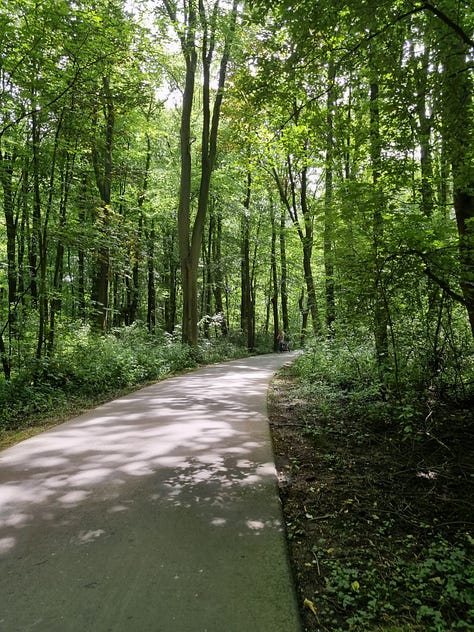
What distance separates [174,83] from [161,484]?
67.4 ft

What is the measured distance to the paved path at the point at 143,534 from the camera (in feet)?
7.08

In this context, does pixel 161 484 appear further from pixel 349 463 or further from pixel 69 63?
pixel 69 63

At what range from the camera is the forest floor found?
2.25 meters

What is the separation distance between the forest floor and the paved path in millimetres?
221

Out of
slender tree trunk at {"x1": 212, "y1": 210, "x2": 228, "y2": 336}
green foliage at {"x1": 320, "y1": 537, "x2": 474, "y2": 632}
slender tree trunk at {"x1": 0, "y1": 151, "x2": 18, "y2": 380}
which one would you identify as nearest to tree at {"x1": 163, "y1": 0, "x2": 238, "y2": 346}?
slender tree trunk at {"x1": 0, "y1": 151, "x2": 18, "y2": 380}

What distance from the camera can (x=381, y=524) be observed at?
3189 mm

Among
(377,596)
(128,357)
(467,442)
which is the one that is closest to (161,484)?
(377,596)

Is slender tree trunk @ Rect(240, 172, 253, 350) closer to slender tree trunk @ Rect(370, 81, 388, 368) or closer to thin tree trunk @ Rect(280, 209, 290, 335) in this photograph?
thin tree trunk @ Rect(280, 209, 290, 335)

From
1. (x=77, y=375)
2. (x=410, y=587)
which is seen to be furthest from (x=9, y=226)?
(x=410, y=587)

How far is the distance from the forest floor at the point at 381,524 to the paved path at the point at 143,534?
221 millimetres

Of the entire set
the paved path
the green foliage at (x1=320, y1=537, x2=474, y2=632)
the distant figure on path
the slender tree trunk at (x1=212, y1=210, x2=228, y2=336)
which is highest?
the slender tree trunk at (x1=212, y1=210, x2=228, y2=336)

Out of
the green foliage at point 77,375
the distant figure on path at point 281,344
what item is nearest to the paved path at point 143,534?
the green foliage at point 77,375

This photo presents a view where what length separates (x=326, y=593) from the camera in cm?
241

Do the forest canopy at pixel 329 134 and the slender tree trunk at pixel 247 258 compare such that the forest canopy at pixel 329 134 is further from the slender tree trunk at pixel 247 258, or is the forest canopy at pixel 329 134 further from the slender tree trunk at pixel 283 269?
the slender tree trunk at pixel 283 269
